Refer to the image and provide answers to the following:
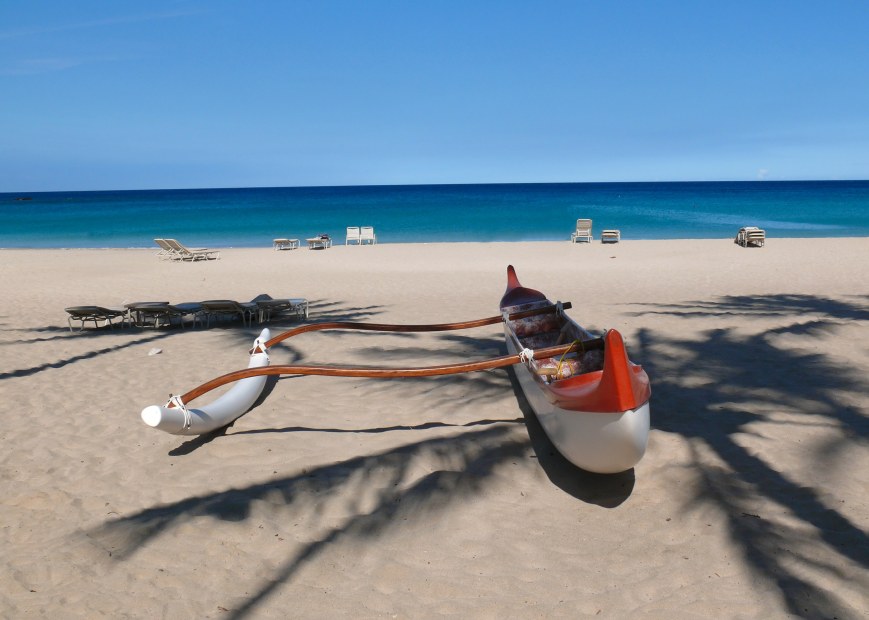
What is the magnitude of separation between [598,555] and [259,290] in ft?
37.4

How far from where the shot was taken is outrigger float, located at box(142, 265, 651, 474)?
3518 mm

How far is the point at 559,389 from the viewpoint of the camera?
12.9ft

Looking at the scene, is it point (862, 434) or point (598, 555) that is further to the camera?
point (862, 434)

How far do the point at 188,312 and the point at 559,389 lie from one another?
22.2 feet

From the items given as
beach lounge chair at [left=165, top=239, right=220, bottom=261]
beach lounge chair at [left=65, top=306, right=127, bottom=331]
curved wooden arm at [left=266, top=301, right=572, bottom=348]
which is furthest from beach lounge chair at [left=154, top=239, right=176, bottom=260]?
curved wooden arm at [left=266, top=301, right=572, bottom=348]

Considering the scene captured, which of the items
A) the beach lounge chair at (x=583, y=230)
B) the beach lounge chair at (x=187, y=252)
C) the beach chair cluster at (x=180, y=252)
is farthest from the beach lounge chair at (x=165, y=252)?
the beach lounge chair at (x=583, y=230)

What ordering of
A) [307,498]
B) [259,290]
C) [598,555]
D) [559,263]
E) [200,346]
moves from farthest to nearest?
[559,263] → [259,290] → [200,346] → [307,498] → [598,555]

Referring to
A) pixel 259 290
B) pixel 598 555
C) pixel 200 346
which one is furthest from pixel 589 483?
pixel 259 290

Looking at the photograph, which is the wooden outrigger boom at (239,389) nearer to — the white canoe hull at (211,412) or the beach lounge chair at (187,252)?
the white canoe hull at (211,412)

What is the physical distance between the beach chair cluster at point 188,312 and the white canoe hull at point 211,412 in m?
3.18

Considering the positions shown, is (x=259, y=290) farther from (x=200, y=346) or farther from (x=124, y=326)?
(x=200, y=346)

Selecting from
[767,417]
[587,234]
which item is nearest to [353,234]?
[587,234]

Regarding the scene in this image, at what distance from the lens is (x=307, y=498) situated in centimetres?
405

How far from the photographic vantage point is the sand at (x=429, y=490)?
3109 millimetres
